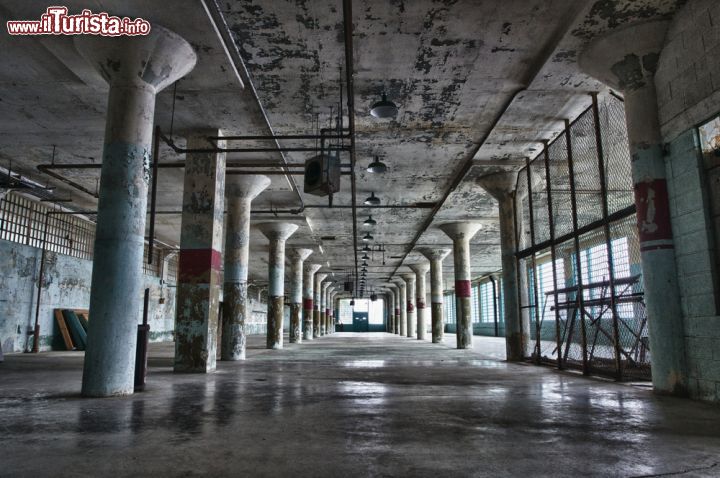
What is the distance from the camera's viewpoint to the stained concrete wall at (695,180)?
6.30 meters

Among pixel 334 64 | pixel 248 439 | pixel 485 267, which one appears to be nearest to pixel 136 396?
pixel 248 439

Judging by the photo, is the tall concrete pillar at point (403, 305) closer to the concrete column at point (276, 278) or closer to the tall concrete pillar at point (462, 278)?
the tall concrete pillar at point (462, 278)

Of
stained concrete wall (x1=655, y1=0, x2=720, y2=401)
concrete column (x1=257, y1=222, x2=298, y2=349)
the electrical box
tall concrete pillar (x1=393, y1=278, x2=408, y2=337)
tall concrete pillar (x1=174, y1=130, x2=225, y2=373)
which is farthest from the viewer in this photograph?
tall concrete pillar (x1=393, y1=278, x2=408, y2=337)

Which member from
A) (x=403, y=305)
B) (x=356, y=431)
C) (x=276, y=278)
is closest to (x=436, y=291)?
(x=276, y=278)

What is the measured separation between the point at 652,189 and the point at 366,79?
513cm

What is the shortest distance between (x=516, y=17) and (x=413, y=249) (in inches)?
838

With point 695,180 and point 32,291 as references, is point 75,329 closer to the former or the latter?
point 32,291

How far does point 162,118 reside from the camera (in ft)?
34.6

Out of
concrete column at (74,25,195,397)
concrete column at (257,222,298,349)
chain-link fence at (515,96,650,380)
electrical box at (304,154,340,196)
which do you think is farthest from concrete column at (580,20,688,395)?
concrete column at (257,222,298,349)

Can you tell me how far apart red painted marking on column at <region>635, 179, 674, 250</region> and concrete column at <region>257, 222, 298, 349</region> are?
51.4ft

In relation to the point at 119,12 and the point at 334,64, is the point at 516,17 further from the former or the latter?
the point at 119,12

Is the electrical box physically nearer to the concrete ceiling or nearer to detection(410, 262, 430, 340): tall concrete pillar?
the concrete ceiling

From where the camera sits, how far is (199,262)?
10727 millimetres

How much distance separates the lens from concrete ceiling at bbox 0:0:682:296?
7.03 metres
